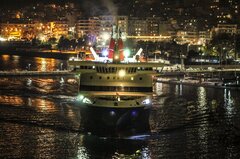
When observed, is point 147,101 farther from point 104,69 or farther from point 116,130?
point 104,69

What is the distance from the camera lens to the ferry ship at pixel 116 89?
20.5 m

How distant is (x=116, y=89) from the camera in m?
21.7

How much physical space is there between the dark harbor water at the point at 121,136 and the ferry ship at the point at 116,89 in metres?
0.70

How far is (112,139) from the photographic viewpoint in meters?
19.4

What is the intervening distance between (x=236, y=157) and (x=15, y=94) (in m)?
17.6

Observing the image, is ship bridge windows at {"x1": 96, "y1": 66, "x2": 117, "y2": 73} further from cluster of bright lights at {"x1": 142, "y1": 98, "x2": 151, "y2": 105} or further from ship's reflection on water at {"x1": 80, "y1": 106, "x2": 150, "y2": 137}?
cluster of bright lights at {"x1": 142, "y1": 98, "x2": 151, "y2": 105}

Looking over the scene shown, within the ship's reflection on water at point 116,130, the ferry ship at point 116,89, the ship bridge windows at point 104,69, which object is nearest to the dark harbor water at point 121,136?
the ship's reflection on water at point 116,130

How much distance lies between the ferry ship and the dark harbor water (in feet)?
2.28

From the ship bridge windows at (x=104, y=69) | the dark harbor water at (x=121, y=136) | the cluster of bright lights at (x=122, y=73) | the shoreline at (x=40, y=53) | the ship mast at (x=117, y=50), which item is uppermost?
the ship mast at (x=117, y=50)

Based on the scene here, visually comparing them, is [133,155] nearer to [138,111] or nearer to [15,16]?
[138,111]

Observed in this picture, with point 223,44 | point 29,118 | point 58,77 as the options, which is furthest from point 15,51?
point 29,118

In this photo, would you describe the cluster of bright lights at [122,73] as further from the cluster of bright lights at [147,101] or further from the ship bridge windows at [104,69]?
the cluster of bright lights at [147,101]

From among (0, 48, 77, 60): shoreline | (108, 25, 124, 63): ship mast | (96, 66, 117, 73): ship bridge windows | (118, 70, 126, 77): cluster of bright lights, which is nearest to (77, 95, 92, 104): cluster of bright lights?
(96, 66, 117, 73): ship bridge windows

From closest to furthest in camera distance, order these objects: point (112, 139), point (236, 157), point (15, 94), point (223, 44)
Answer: point (236, 157), point (112, 139), point (15, 94), point (223, 44)
